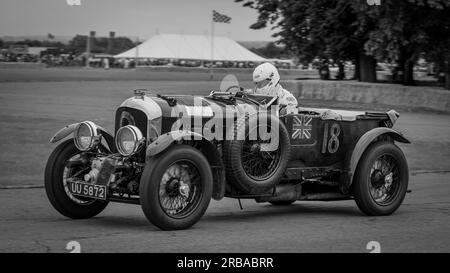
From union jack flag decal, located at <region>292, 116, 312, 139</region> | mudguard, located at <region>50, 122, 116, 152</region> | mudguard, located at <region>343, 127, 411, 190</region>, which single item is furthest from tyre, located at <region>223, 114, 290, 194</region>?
mudguard, located at <region>50, 122, 116, 152</region>

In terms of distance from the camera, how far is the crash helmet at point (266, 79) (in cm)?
930

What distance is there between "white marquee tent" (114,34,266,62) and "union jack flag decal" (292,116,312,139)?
32757 mm

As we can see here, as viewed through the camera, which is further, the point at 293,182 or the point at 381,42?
the point at 381,42

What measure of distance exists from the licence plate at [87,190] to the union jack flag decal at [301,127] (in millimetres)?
2305

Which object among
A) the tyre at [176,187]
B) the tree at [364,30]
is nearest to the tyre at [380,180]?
the tyre at [176,187]

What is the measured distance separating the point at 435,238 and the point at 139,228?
2.83 m

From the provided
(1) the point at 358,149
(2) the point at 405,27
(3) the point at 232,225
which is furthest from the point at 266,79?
Answer: (2) the point at 405,27

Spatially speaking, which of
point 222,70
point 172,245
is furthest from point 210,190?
point 222,70

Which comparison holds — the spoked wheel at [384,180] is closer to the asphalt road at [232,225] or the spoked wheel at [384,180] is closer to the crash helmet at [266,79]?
the asphalt road at [232,225]

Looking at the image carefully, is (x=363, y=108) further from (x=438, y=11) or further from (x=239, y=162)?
(x=239, y=162)

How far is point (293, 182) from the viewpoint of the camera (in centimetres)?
911

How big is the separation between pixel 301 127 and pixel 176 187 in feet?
6.49

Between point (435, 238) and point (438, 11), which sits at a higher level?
point (438, 11)

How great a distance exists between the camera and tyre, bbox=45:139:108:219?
27.2ft
